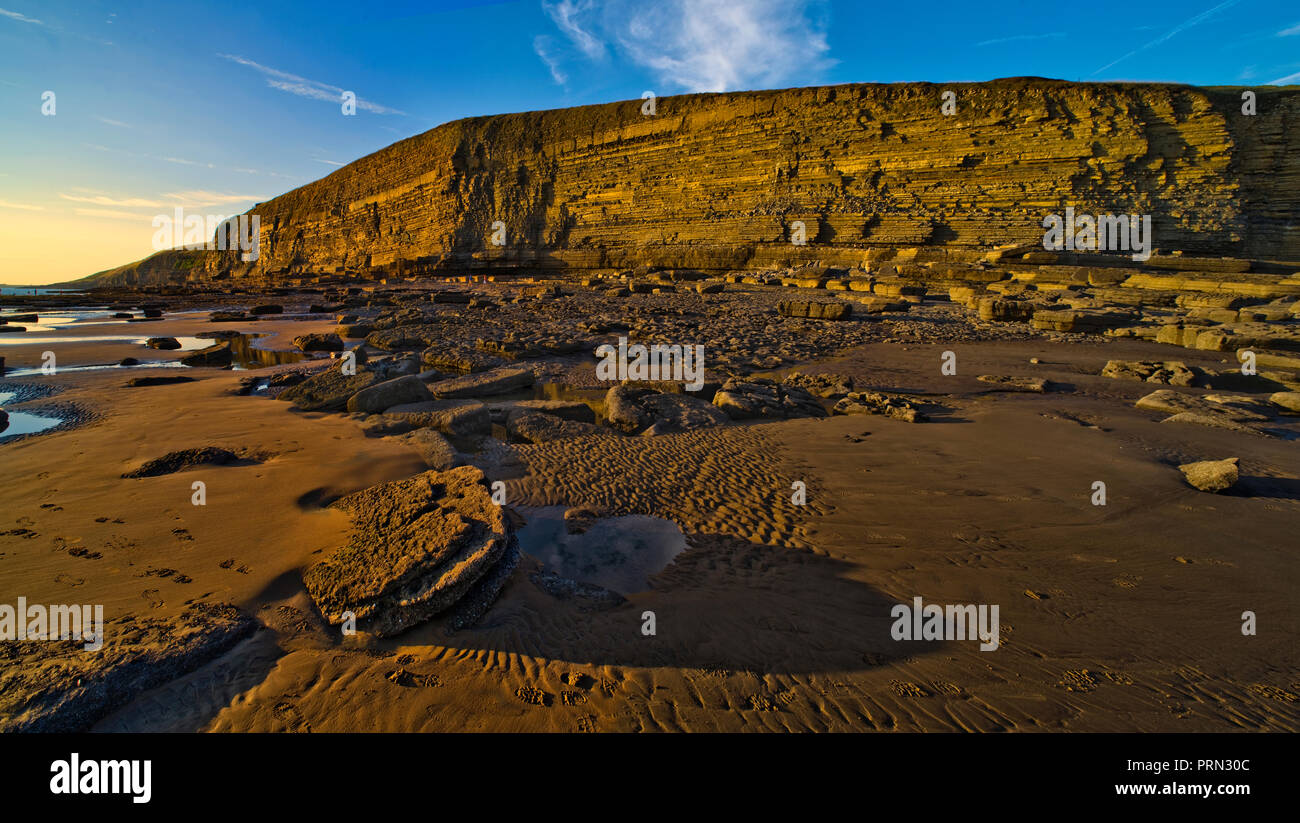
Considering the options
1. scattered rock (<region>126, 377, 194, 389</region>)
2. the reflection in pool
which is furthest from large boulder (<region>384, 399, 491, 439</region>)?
scattered rock (<region>126, 377, 194, 389</region>)

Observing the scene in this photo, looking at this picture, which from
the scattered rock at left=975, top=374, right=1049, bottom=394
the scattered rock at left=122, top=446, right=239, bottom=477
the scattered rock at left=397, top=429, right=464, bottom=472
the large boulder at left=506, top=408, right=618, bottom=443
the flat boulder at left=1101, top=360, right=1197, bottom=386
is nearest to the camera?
the scattered rock at left=122, top=446, right=239, bottom=477

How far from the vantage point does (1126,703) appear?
226 cm

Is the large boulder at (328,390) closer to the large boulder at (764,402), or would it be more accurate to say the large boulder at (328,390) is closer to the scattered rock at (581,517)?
the scattered rock at (581,517)

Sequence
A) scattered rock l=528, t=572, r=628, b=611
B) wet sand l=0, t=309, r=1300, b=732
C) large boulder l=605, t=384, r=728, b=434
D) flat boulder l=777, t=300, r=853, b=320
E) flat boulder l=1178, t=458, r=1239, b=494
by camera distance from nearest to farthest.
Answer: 1. wet sand l=0, t=309, r=1300, b=732
2. scattered rock l=528, t=572, r=628, b=611
3. flat boulder l=1178, t=458, r=1239, b=494
4. large boulder l=605, t=384, r=728, b=434
5. flat boulder l=777, t=300, r=853, b=320

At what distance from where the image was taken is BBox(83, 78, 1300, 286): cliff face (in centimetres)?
2403

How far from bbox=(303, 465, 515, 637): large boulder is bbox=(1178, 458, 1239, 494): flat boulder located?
5.66 meters

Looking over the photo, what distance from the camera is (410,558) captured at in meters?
2.91

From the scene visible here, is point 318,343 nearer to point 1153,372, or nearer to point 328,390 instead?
point 328,390

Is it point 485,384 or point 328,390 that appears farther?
point 485,384

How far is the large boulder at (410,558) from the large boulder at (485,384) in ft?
12.9

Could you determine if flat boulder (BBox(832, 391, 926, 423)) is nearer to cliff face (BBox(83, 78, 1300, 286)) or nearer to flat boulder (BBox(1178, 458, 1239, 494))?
flat boulder (BBox(1178, 458, 1239, 494))

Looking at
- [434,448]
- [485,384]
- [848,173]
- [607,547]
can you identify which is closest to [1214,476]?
[607,547]

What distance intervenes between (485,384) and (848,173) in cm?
3047
